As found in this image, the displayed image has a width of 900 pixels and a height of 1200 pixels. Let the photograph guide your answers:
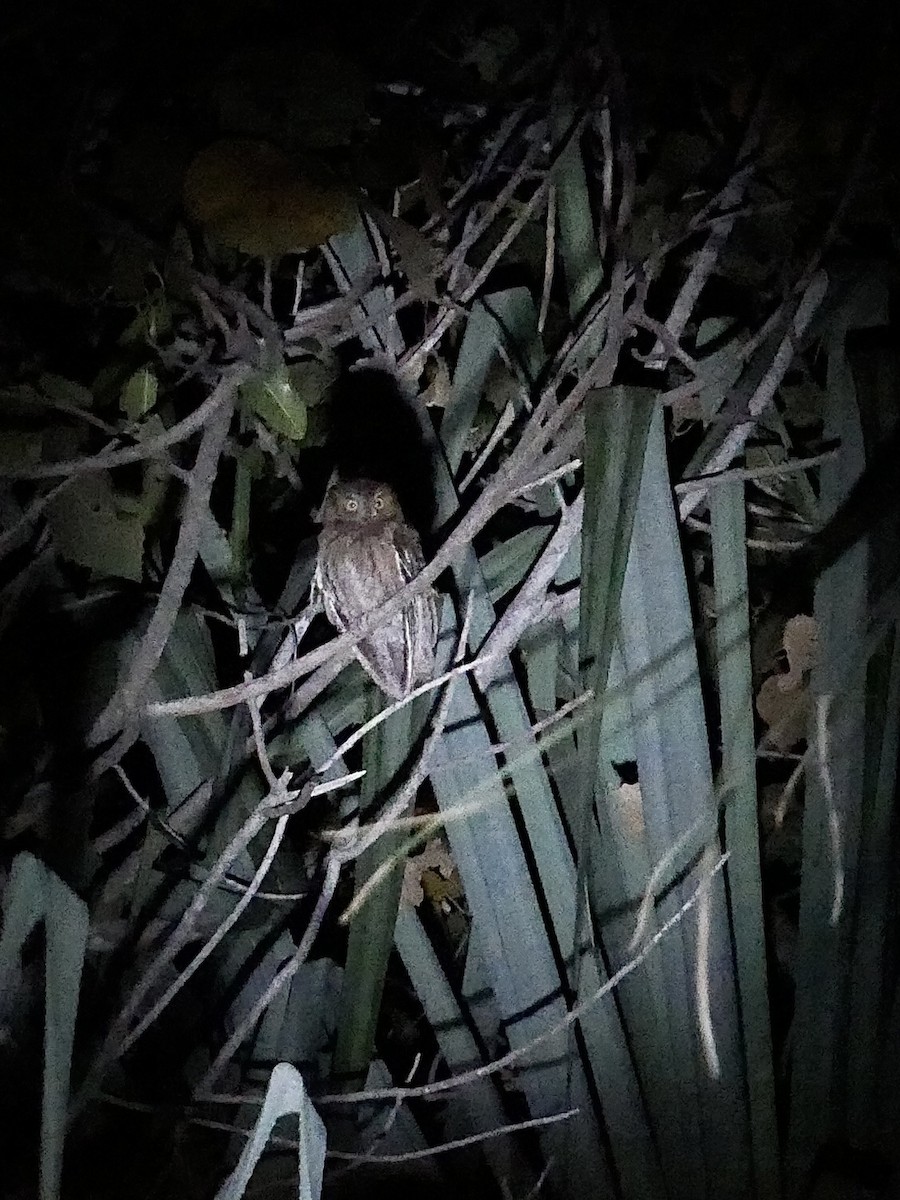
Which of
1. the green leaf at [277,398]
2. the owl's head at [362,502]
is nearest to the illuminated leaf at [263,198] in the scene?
→ the green leaf at [277,398]

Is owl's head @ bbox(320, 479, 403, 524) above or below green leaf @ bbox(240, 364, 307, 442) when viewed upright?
below

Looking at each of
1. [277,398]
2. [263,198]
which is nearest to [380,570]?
[277,398]

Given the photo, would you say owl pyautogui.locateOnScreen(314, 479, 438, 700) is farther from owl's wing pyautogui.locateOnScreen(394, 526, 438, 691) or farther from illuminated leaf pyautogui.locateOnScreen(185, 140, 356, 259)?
illuminated leaf pyautogui.locateOnScreen(185, 140, 356, 259)

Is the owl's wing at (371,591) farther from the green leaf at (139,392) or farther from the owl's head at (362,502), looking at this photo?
the green leaf at (139,392)

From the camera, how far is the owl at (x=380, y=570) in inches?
39.3

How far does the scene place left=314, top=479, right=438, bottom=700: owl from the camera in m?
1.00

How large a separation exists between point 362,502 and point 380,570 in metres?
0.07

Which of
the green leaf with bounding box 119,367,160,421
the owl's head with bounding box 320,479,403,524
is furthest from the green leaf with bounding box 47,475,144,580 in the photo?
the owl's head with bounding box 320,479,403,524

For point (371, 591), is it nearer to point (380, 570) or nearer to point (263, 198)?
point (380, 570)

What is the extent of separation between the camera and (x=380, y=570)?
3.37 ft

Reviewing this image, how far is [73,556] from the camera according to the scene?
93 cm

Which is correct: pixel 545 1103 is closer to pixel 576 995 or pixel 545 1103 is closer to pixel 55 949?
pixel 576 995

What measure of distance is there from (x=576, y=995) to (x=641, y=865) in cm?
15

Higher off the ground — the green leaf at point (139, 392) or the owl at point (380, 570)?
the green leaf at point (139, 392)
